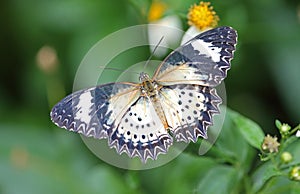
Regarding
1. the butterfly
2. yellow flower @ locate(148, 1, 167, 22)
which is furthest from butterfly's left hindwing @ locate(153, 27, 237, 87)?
yellow flower @ locate(148, 1, 167, 22)

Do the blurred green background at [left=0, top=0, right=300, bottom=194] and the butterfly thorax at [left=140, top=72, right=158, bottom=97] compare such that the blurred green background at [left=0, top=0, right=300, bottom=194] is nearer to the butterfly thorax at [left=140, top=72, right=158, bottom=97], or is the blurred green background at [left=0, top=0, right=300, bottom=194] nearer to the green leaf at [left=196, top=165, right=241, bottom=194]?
the green leaf at [left=196, top=165, right=241, bottom=194]

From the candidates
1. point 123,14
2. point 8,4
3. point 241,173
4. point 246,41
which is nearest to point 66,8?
point 123,14

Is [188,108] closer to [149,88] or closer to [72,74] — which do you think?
[149,88]

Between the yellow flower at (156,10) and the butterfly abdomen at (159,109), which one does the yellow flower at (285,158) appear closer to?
the butterfly abdomen at (159,109)

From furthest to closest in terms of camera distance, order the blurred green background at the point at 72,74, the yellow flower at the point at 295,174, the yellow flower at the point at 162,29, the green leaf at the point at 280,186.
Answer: the blurred green background at the point at 72,74 → the yellow flower at the point at 162,29 → the green leaf at the point at 280,186 → the yellow flower at the point at 295,174

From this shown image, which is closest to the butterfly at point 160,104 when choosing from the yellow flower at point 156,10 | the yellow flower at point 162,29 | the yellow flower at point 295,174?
the yellow flower at point 295,174
